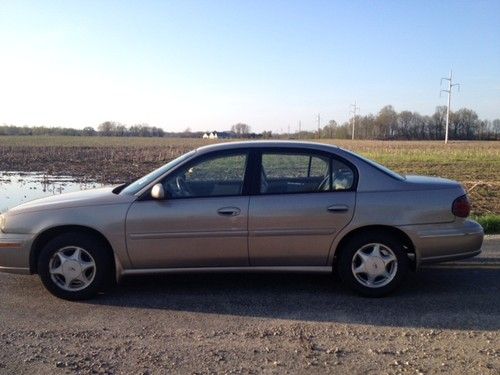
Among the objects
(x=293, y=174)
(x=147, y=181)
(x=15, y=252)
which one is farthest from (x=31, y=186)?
(x=293, y=174)

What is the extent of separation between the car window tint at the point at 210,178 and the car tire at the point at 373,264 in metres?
1.25

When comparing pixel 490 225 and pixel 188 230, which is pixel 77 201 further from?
pixel 490 225

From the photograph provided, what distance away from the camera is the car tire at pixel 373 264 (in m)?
4.96

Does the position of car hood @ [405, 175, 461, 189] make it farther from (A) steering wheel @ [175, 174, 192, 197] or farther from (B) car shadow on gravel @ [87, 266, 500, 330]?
(A) steering wheel @ [175, 174, 192, 197]

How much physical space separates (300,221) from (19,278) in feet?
10.4

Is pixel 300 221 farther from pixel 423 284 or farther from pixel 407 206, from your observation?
pixel 423 284

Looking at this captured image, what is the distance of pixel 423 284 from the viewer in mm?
5418

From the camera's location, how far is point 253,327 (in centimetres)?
421

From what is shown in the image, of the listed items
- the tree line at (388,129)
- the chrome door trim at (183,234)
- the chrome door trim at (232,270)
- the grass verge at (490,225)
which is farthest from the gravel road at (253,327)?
the tree line at (388,129)

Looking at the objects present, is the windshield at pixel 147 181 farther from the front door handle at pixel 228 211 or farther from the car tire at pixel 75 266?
the front door handle at pixel 228 211

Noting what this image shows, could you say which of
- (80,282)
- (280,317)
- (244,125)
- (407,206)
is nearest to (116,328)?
(80,282)

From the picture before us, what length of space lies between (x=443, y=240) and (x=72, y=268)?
11.8 feet

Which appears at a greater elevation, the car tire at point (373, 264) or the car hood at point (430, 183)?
the car hood at point (430, 183)

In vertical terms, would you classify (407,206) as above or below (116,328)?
above
